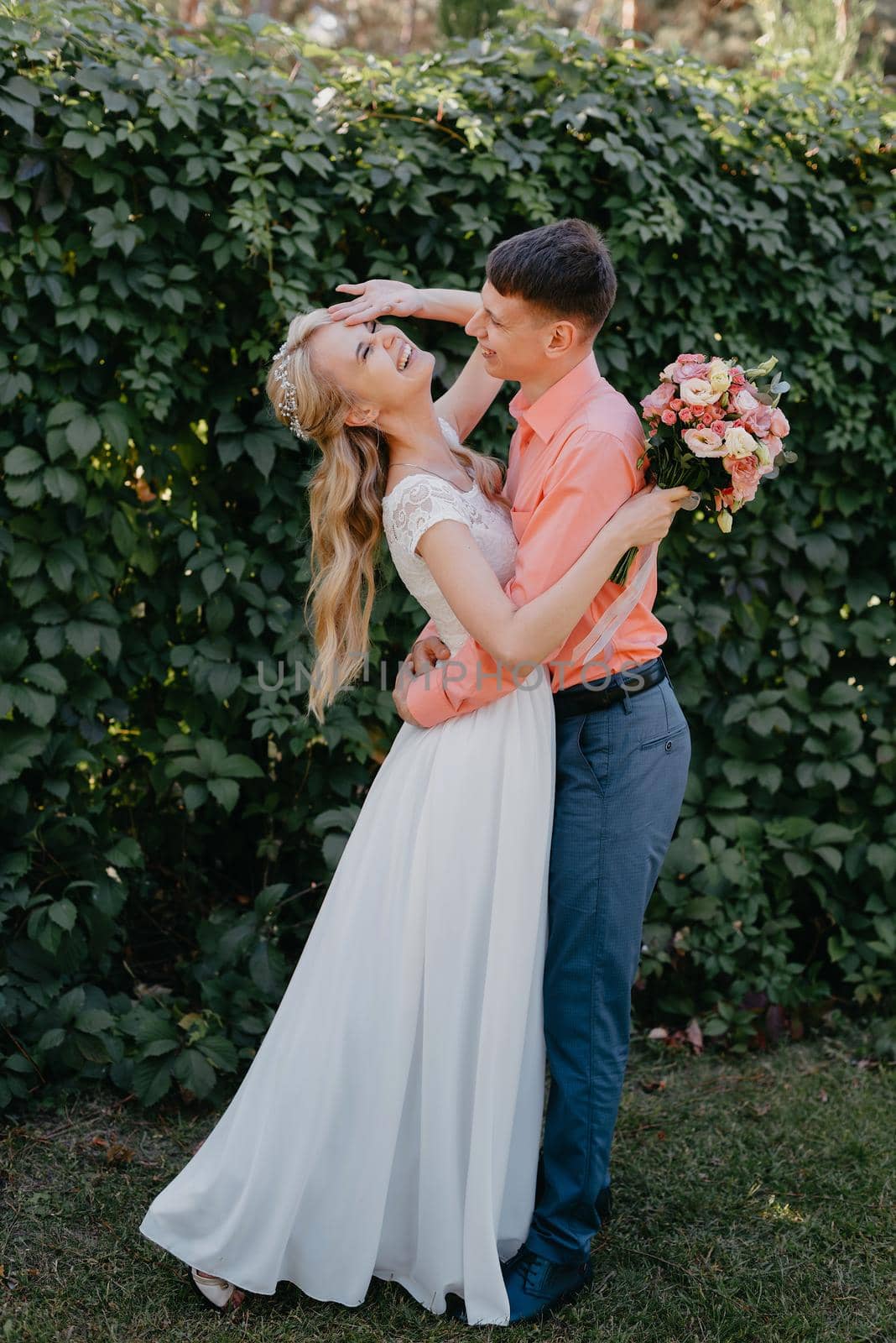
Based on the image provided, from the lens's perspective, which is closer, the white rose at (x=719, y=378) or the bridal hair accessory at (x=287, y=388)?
the white rose at (x=719, y=378)

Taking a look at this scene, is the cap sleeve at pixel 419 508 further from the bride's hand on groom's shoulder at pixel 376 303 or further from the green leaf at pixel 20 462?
the green leaf at pixel 20 462

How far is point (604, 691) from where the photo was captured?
7.52 feet

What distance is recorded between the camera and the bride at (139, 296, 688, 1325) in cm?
226

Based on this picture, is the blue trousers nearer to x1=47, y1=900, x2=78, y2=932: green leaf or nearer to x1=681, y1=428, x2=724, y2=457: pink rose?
x1=681, y1=428, x2=724, y2=457: pink rose

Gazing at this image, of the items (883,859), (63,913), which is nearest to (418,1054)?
(63,913)

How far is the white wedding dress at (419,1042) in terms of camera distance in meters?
2.26

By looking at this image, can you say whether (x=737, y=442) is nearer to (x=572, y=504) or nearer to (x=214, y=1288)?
(x=572, y=504)

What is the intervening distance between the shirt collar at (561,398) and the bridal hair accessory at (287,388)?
0.49 metres

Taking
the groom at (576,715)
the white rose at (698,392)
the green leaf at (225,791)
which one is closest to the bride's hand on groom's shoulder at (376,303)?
the groom at (576,715)

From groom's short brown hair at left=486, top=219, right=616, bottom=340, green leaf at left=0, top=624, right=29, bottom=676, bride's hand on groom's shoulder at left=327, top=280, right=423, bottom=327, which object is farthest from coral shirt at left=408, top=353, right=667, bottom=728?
green leaf at left=0, top=624, right=29, bottom=676

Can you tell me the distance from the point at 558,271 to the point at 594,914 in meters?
1.25

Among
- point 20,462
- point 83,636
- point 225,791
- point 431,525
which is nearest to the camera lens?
point 431,525

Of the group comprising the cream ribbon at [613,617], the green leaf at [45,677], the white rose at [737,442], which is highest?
the white rose at [737,442]

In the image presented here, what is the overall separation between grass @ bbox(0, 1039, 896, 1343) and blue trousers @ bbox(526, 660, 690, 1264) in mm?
310
